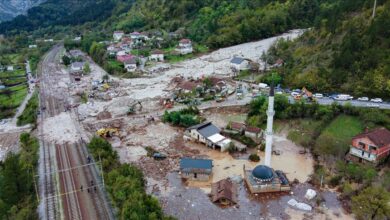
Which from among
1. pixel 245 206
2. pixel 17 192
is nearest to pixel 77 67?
pixel 17 192

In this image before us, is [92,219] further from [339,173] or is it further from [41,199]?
[339,173]

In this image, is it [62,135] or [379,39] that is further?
[379,39]

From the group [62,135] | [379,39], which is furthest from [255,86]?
[62,135]

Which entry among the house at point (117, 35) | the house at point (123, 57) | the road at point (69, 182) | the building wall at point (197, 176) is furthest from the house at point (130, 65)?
the building wall at point (197, 176)

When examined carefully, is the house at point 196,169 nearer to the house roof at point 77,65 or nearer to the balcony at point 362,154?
the balcony at point 362,154

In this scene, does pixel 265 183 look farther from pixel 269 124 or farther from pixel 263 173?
pixel 269 124

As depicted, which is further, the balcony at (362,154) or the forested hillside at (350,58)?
the forested hillside at (350,58)

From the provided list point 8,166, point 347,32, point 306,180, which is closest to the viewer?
point 8,166
